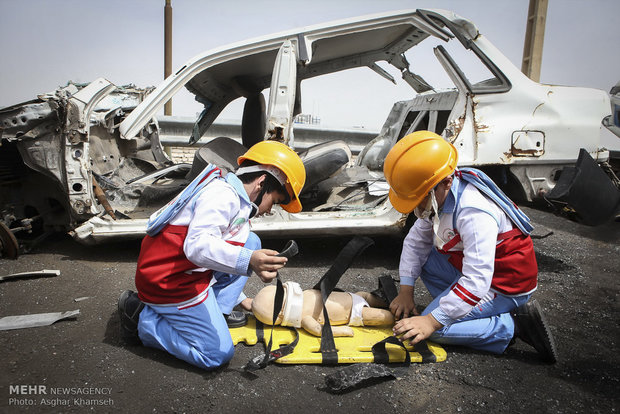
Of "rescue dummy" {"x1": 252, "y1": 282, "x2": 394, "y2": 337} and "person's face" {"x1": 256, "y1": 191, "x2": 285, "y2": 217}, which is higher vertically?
"person's face" {"x1": 256, "y1": 191, "x2": 285, "y2": 217}

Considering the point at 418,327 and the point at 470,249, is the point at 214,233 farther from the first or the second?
the point at 470,249

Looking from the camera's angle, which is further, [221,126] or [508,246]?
[221,126]

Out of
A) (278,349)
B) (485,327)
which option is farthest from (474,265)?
(278,349)

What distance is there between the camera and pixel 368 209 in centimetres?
354

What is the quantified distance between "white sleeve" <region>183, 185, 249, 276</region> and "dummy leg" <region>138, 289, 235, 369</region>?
0.33 meters

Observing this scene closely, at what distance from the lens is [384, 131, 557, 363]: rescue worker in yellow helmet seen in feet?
6.44

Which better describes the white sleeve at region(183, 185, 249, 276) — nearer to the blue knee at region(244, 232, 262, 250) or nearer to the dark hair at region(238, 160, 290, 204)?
the dark hair at region(238, 160, 290, 204)

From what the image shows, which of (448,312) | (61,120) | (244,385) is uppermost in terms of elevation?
(61,120)

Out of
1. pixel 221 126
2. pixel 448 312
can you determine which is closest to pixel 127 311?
pixel 448 312

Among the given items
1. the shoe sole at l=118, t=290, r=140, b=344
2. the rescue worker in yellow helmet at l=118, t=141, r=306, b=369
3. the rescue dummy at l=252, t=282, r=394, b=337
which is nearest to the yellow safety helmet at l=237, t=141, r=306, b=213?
the rescue worker in yellow helmet at l=118, t=141, r=306, b=369

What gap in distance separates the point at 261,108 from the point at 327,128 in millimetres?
2364

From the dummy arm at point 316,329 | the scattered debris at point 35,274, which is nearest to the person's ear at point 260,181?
the dummy arm at point 316,329

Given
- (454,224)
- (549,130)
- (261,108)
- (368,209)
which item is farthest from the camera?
(261,108)

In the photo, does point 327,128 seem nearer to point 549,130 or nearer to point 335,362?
point 549,130
